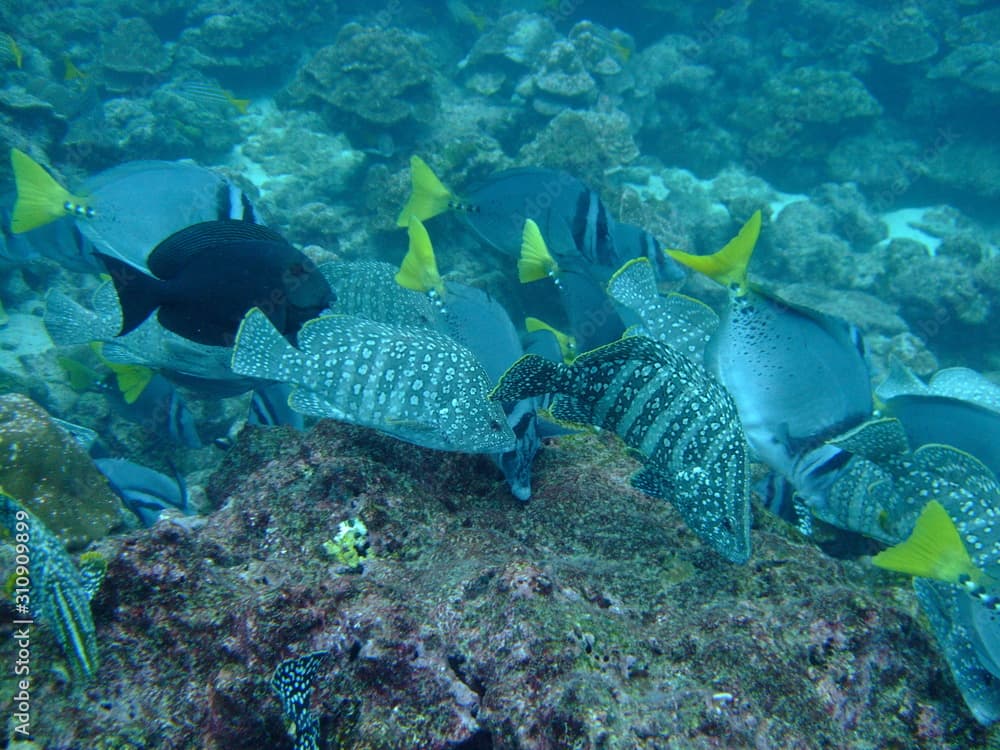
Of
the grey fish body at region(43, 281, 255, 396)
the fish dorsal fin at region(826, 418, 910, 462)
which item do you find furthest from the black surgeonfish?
the fish dorsal fin at region(826, 418, 910, 462)

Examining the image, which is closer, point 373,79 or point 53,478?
point 53,478

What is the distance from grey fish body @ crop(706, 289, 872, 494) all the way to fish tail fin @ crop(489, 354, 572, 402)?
1071mm

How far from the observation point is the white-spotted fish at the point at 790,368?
2.87 metres

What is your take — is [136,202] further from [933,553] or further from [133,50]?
[133,50]

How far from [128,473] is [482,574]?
3.56 metres

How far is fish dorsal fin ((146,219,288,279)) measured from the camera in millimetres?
3031

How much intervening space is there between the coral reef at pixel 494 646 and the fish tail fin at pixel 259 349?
87cm

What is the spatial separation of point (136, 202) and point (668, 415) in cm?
448

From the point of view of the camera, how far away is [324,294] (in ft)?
11.3

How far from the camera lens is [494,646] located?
1.96 m

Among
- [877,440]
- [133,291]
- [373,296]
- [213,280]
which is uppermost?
[877,440]

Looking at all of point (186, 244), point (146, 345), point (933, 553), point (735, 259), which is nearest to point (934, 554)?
point (933, 553)

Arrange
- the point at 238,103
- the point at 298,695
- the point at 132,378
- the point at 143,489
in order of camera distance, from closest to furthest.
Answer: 1. the point at 298,695
2. the point at 143,489
3. the point at 132,378
4. the point at 238,103

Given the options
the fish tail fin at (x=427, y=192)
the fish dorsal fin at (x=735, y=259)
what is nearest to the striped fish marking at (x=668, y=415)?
the fish dorsal fin at (x=735, y=259)
